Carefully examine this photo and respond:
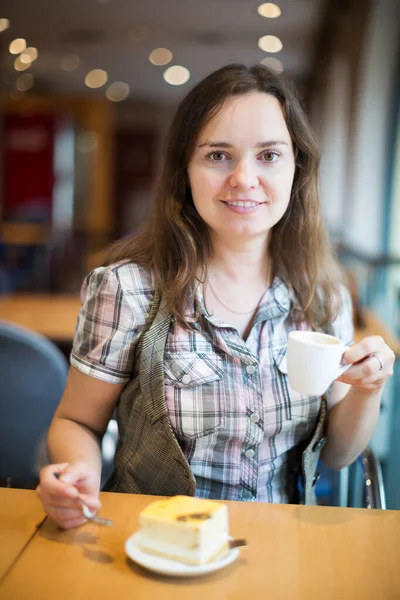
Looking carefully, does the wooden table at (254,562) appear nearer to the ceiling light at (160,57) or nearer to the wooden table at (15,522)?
the wooden table at (15,522)

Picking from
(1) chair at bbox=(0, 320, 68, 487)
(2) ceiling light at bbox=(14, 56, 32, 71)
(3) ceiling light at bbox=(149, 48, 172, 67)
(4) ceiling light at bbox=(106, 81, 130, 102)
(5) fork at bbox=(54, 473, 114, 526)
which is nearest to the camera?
(5) fork at bbox=(54, 473, 114, 526)

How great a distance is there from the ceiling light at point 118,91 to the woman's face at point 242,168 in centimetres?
1187

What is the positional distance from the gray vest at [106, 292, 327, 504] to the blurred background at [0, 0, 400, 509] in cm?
19

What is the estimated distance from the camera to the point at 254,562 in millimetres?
995

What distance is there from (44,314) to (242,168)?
6.60 ft

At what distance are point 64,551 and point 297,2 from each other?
23.4ft

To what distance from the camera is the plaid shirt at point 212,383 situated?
139 cm

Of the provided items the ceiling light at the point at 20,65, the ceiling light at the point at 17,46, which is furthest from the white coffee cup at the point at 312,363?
the ceiling light at the point at 20,65

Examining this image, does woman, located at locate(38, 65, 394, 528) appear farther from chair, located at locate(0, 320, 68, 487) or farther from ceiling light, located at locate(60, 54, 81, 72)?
ceiling light, located at locate(60, 54, 81, 72)

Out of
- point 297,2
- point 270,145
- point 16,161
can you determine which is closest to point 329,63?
point 297,2

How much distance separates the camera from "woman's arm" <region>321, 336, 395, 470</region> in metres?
1.18

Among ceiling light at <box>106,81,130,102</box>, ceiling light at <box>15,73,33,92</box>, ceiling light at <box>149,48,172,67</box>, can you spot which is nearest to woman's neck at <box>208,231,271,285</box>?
ceiling light at <box>149,48,172,67</box>

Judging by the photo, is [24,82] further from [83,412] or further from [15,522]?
[15,522]

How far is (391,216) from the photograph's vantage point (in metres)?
7.10
